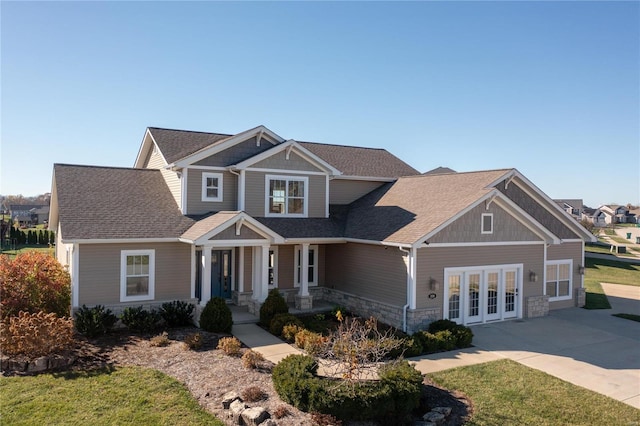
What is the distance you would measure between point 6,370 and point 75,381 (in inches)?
78.6

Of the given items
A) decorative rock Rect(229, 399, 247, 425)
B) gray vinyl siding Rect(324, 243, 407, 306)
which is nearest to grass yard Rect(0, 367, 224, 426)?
decorative rock Rect(229, 399, 247, 425)

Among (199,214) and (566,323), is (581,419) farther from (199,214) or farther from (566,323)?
(199,214)

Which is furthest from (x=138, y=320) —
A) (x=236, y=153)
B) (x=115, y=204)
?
(x=236, y=153)

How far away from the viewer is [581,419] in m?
9.54

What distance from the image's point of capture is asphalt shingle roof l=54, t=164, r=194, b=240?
15633 mm

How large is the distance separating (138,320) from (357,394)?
890 cm

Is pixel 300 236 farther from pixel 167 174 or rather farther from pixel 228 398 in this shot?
pixel 228 398

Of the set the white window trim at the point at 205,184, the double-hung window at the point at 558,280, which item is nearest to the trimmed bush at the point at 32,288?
the white window trim at the point at 205,184

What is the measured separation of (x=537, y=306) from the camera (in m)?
18.8

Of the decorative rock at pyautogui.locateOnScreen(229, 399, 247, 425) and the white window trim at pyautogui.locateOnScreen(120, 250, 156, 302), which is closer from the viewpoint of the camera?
the decorative rock at pyautogui.locateOnScreen(229, 399, 247, 425)

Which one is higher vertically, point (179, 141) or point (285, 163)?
point (179, 141)

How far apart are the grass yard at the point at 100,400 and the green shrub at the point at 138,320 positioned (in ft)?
12.6

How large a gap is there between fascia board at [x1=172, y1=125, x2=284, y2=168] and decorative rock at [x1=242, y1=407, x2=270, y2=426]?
1102 cm

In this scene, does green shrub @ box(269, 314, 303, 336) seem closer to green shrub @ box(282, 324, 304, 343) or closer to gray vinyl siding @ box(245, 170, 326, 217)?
green shrub @ box(282, 324, 304, 343)
